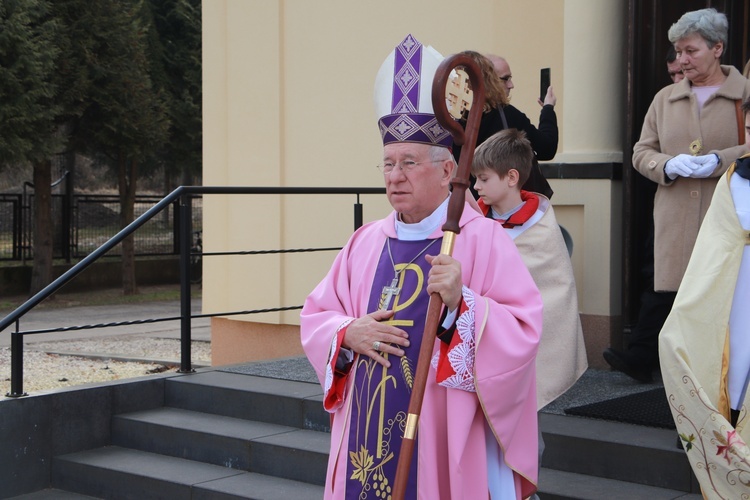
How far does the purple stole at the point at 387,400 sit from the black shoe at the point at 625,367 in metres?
2.63

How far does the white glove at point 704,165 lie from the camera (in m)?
4.91

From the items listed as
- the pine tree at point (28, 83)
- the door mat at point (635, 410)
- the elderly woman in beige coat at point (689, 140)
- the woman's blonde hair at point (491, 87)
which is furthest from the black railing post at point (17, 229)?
the woman's blonde hair at point (491, 87)

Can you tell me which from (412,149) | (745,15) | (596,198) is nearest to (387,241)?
(412,149)

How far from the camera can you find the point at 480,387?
3.08 meters

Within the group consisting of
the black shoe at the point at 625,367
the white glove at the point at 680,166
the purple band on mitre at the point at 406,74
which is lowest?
the black shoe at the point at 625,367

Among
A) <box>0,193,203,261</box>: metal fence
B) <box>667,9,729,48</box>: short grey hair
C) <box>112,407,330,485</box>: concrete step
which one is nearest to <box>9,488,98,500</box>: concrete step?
<box>112,407,330,485</box>: concrete step

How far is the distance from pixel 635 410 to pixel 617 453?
59 centimetres

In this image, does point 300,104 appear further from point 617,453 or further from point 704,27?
point 617,453

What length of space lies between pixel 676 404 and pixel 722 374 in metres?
0.18

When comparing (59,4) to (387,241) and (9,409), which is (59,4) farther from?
(387,241)

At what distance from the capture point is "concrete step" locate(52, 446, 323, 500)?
5.39 m

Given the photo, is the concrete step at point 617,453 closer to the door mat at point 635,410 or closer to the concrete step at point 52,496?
the door mat at point 635,410

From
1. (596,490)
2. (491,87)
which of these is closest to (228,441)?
(596,490)

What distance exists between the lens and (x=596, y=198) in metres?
6.44
